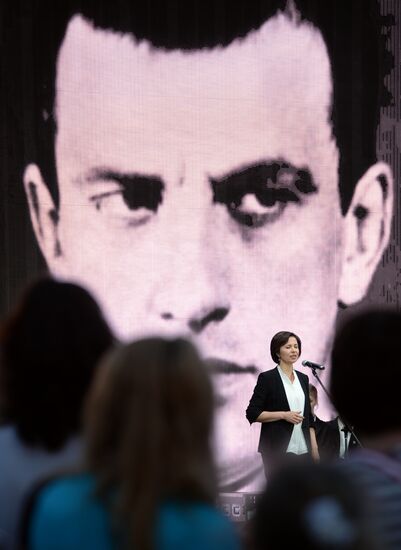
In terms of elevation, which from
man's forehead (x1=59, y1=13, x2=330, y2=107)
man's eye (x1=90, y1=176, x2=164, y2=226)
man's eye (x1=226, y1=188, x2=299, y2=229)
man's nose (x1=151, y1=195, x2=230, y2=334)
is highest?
man's forehead (x1=59, y1=13, x2=330, y2=107)

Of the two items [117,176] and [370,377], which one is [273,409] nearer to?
[117,176]

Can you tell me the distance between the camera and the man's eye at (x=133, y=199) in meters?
7.32

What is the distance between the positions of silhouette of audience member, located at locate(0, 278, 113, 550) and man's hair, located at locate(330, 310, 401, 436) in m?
0.41

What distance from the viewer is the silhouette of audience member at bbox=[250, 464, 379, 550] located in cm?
113

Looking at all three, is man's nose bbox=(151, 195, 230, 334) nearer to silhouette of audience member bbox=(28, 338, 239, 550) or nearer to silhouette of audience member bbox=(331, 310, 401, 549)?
silhouette of audience member bbox=(331, 310, 401, 549)

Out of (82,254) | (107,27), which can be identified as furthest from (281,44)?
(82,254)

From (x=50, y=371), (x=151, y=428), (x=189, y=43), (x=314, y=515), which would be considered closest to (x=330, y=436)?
(x=189, y=43)

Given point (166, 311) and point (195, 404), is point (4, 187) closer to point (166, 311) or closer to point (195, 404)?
point (166, 311)

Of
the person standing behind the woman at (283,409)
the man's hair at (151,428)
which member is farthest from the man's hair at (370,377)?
the person standing behind the woman at (283,409)

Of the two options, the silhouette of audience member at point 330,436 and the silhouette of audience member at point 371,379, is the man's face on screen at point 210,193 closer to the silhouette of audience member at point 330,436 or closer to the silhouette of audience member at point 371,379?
the silhouette of audience member at point 330,436

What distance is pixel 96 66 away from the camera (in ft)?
23.7

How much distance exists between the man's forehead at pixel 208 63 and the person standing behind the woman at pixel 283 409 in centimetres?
244

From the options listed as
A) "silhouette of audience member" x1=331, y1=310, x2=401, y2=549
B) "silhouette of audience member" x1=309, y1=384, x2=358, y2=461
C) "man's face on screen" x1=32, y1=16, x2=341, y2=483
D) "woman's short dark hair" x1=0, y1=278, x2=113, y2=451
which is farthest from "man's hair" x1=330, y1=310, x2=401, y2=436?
"man's face on screen" x1=32, y1=16, x2=341, y2=483

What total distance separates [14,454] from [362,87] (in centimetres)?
633
